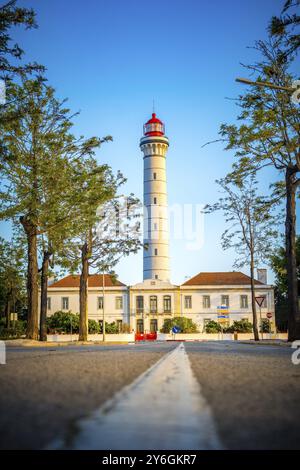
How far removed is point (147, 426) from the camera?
1.55m

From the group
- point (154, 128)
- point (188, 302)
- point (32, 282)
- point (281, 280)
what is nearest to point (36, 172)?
point (32, 282)

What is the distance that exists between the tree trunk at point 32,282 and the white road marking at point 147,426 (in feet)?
74.9

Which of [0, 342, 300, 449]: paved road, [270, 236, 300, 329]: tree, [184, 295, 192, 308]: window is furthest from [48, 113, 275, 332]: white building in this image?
[0, 342, 300, 449]: paved road

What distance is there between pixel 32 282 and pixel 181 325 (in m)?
46.4

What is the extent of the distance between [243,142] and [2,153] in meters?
8.92

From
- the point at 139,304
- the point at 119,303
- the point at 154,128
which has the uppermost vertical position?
the point at 154,128

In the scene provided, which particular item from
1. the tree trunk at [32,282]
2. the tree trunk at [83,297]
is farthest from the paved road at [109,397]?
the tree trunk at [83,297]

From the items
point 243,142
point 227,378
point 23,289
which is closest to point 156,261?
point 23,289

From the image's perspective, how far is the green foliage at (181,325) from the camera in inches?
2725

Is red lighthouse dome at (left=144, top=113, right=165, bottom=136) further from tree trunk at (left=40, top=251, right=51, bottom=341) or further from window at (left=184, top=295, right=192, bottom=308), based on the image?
tree trunk at (left=40, top=251, right=51, bottom=341)

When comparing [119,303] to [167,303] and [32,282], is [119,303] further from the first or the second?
[32,282]

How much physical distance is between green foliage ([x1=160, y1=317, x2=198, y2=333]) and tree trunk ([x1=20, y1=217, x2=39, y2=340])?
4539 centimetres

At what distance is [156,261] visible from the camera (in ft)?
265
